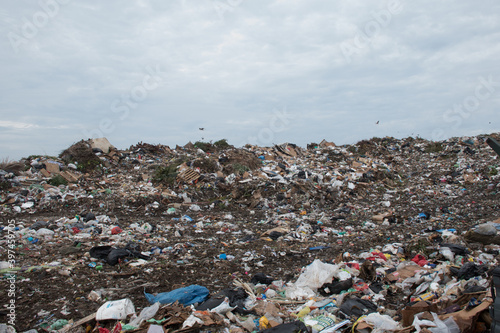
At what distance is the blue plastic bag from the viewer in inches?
141

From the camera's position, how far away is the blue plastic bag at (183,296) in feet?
11.7

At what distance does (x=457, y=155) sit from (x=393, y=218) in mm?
8939

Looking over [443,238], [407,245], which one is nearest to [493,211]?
[443,238]

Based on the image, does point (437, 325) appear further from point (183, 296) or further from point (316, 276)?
point (183, 296)

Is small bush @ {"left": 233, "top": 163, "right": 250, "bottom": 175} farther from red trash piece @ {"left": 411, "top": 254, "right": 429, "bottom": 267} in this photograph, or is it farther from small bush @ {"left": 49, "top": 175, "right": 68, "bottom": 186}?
red trash piece @ {"left": 411, "top": 254, "right": 429, "bottom": 267}

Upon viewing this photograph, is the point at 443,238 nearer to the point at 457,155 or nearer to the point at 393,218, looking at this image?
the point at 393,218

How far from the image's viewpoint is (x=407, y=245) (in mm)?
5090

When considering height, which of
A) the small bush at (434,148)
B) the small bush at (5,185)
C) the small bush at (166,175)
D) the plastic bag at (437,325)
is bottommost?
the plastic bag at (437,325)

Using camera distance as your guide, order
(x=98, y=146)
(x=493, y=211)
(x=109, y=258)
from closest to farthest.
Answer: (x=109, y=258), (x=493, y=211), (x=98, y=146)

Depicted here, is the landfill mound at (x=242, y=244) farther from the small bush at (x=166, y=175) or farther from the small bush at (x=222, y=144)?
the small bush at (x=222, y=144)

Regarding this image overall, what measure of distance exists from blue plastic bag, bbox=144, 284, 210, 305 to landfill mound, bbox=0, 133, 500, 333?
0.01m

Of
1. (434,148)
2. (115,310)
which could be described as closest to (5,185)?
(115,310)
